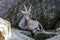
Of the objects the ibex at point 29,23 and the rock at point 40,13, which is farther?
the rock at point 40,13

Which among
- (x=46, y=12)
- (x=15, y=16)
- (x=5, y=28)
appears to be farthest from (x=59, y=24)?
(x=5, y=28)

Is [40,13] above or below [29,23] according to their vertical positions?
above

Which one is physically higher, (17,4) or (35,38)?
(17,4)

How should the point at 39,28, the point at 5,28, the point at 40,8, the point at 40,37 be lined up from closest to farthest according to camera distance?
the point at 5,28
the point at 40,37
the point at 39,28
the point at 40,8

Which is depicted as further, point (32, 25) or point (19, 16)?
point (19, 16)

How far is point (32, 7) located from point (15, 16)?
1.94 feet

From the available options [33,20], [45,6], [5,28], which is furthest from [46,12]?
[5,28]

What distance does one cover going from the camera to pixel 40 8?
5.82m

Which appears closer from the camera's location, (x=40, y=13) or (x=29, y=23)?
(x=29, y=23)

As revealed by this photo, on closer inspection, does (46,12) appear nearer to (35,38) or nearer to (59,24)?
(59,24)

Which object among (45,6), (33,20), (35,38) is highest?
(45,6)

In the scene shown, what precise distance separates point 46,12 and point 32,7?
1.44ft

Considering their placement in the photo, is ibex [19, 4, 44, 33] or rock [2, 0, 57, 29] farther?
rock [2, 0, 57, 29]

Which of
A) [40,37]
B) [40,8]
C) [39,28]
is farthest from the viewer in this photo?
[40,8]
